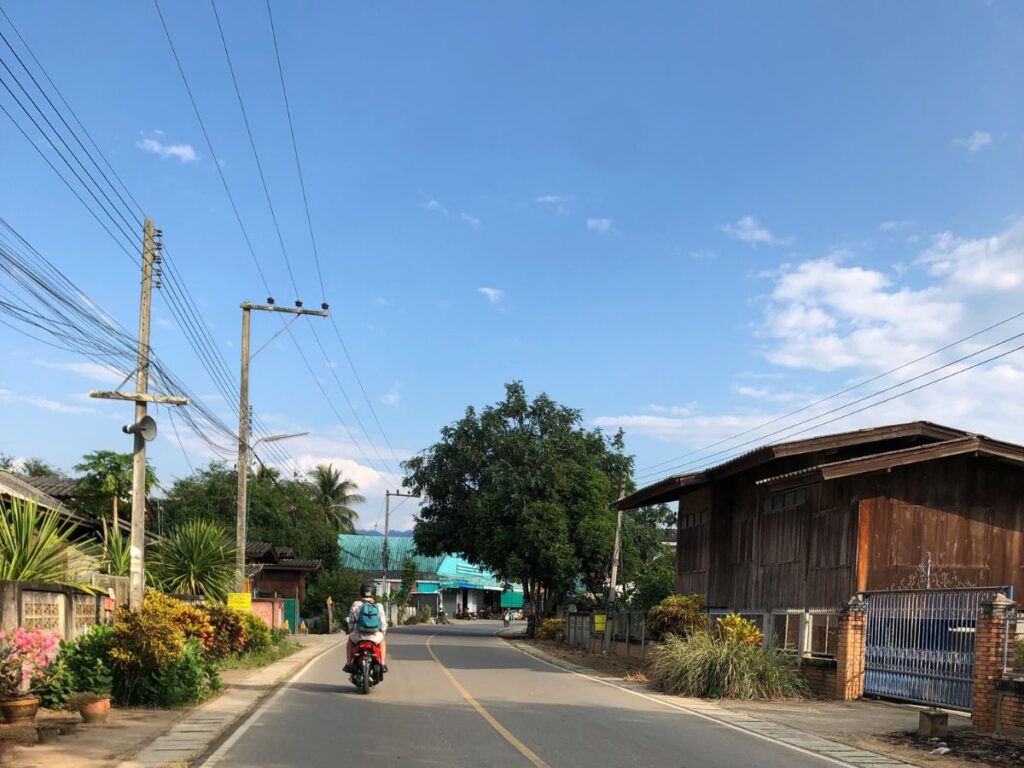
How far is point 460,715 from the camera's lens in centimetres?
1348

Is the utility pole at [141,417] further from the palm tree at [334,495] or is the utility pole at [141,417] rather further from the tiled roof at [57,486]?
the palm tree at [334,495]

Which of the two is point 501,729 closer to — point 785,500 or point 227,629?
point 227,629

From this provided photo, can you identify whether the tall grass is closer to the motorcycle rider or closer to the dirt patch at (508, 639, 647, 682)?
the dirt patch at (508, 639, 647, 682)

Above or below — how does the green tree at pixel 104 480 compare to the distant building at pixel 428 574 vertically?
above

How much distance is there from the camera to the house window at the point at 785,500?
73.4 feet

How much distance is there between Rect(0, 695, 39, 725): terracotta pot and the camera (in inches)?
406

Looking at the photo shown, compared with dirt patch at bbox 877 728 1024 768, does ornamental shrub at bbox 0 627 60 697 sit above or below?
above

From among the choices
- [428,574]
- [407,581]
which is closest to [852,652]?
[407,581]

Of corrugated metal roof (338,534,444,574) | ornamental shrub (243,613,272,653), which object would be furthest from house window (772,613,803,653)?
corrugated metal roof (338,534,444,574)

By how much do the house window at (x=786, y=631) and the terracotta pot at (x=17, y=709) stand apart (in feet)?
45.0

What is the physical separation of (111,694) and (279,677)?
610cm

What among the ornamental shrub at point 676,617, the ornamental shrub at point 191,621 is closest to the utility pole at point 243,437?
the ornamental shrub at point 191,621

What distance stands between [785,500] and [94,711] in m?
16.4

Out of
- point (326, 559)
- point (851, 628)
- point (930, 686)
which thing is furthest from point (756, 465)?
point (326, 559)
